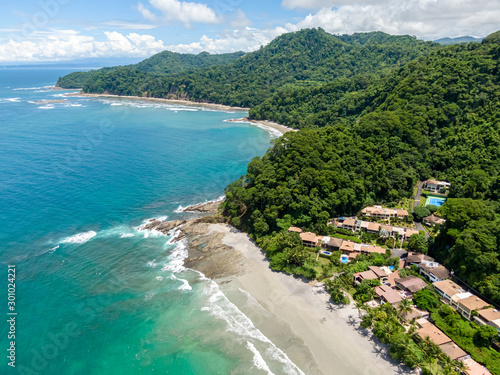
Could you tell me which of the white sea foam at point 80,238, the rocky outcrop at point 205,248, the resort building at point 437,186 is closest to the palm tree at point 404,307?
the rocky outcrop at point 205,248

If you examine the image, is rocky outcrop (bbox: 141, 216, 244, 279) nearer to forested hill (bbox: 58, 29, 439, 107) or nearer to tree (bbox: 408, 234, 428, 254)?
tree (bbox: 408, 234, 428, 254)

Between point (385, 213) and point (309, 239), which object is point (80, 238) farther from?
point (385, 213)

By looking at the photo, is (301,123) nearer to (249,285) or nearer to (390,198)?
(390,198)

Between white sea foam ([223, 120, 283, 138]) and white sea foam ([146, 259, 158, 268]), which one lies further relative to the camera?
white sea foam ([223, 120, 283, 138])

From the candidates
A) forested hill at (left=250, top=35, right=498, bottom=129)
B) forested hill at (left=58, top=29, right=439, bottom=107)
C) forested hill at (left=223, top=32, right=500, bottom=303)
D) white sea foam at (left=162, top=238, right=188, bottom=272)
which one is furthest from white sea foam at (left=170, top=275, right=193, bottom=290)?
forested hill at (left=58, top=29, right=439, bottom=107)

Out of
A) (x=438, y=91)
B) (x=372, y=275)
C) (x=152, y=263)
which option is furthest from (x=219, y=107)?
(x=372, y=275)

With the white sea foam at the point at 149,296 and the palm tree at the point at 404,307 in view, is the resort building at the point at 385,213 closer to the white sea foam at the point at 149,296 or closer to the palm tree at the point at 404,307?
the palm tree at the point at 404,307
